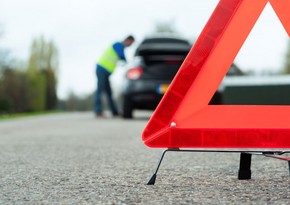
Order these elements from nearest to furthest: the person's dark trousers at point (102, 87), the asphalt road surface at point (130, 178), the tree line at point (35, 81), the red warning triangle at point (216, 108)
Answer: the asphalt road surface at point (130, 178) < the red warning triangle at point (216, 108) < the person's dark trousers at point (102, 87) < the tree line at point (35, 81)

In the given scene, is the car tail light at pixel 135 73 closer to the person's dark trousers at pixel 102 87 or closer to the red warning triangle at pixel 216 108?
the person's dark trousers at pixel 102 87

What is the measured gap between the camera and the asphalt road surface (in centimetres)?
253

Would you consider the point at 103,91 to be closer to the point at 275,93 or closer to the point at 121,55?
the point at 121,55

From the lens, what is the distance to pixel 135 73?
10.7 metres

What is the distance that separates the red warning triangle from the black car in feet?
23.9

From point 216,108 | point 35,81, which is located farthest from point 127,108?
point 35,81

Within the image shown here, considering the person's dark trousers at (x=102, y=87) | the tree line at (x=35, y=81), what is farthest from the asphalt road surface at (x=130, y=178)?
the tree line at (x=35, y=81)

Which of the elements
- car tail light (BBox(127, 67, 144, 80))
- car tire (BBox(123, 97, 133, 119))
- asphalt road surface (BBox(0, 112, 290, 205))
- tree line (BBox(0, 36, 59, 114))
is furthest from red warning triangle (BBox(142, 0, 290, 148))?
tree line (BBox(0, 36, 59, 114))

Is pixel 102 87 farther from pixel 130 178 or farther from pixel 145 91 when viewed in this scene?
pixel 130 178

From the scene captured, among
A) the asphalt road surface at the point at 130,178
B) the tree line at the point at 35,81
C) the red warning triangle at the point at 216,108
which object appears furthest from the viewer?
the tree line at the point at 35,81

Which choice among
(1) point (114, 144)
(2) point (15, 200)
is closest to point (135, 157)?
(1) point (114, 144)

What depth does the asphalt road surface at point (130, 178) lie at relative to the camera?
2535 millimetres

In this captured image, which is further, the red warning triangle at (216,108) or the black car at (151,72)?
the black car at (151,72)

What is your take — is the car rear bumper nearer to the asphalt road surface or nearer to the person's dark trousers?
the person's dark trousers
